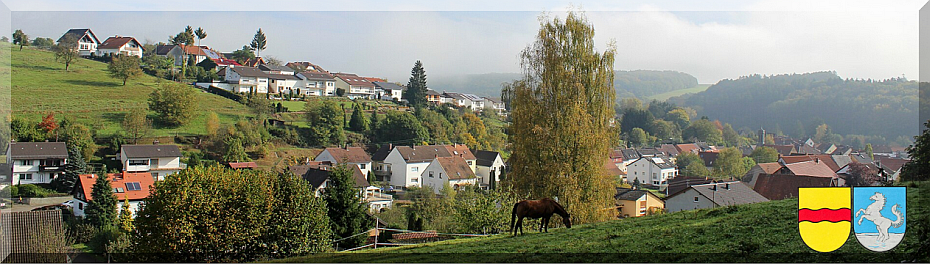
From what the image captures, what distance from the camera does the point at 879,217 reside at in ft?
22.5

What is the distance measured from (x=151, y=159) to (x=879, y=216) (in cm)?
3357

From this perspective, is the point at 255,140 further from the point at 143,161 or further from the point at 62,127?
the point at 62,127

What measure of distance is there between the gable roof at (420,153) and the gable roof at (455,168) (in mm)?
1599

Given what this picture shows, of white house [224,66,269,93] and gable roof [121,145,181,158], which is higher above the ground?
white house [224,66,269,93]

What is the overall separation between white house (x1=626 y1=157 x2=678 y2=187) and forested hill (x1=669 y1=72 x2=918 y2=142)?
12128 millimetres

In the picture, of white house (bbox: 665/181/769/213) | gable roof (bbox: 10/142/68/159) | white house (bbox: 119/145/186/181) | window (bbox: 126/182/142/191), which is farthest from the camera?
white house (bbox: 119/145/186/181)

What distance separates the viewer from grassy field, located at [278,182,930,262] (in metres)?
6.27

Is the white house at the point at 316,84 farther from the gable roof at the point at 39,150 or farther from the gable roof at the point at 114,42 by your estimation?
the gable roof at the point at 39,150

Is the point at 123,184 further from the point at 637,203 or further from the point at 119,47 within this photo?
the point at 119,47

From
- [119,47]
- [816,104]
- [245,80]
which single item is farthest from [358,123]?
[816,104]

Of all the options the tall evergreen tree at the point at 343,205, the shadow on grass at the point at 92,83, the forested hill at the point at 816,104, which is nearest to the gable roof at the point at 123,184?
the tall evergreen tree at the point at 343,205

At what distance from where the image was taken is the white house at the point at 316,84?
2442 inches

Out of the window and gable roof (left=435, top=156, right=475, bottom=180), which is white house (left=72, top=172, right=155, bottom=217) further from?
gable roof (left=435, top=156, right=475, bottom=180)

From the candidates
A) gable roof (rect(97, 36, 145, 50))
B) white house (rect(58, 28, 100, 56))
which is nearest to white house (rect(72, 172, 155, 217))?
white house (rect(58, 28, 100, 56))
